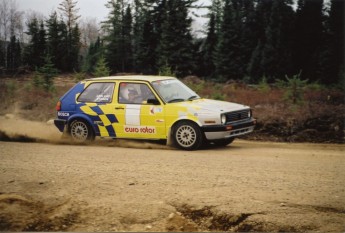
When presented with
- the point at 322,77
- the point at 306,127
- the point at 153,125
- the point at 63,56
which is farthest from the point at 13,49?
the point at 322,77

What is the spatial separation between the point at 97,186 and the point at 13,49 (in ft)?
34.2

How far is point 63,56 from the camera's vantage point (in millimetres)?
15719

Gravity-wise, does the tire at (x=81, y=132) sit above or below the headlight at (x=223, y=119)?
below

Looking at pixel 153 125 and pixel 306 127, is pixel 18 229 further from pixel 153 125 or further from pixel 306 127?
pixel 306 127

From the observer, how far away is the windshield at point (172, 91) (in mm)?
9820

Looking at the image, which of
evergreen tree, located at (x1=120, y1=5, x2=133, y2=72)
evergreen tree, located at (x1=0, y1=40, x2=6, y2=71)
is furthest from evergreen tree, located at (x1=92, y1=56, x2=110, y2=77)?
evergreen tree, located at (x1=0, y1=40, x2=6, y2=71)

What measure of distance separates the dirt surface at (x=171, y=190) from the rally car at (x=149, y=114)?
0.61m

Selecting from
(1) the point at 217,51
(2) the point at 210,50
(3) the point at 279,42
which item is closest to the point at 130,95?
(3) the point at 279,42

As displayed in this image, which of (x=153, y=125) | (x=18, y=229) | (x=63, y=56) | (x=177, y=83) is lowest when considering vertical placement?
(x=18, y=229)

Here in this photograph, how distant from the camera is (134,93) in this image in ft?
32.8

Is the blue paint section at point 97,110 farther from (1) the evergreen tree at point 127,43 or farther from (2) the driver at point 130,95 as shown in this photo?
(1) the evergreen tree at point 127,43

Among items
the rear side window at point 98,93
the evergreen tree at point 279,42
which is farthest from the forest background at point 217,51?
the rear side window at point 98,93

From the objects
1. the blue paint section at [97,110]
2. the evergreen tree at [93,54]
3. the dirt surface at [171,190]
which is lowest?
the dirt surface at [171,190]

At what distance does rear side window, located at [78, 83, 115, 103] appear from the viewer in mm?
10195
